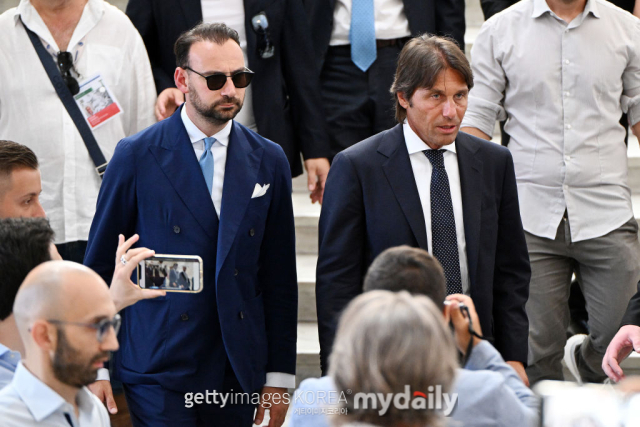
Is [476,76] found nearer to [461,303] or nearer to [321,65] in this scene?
[321,65]

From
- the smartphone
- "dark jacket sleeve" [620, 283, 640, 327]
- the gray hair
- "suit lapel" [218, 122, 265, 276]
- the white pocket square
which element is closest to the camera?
the gray hair

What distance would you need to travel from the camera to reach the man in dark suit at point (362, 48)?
167 inches

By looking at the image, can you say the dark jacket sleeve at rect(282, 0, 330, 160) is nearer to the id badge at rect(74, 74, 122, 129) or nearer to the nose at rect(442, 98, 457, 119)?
the id badge at rect(74, 74, 122, 129)

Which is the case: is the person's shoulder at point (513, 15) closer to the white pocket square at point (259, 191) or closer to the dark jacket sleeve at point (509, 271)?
the dark jacket sleeve at point (509, 271)

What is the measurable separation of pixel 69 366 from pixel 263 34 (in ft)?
7.49

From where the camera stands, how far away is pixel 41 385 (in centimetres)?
203

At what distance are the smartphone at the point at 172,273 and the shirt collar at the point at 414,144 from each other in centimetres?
84

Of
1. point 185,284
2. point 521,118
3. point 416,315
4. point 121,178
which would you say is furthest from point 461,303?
point 521,118

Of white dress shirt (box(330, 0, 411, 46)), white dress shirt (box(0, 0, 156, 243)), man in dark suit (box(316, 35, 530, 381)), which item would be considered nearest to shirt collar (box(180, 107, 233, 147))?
man in dark suit (box(316, 35, 530, 381))

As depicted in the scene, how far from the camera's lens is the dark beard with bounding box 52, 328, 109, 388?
2027mm

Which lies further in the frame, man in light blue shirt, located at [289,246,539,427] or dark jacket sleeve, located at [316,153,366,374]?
dark jacket sleeve, located at [316,153,366,374]

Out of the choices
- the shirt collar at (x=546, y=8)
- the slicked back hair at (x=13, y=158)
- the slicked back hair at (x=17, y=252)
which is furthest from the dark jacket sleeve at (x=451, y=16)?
the slicked back hair at (x=17, y=252)

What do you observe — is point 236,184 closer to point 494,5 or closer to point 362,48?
point 362,48

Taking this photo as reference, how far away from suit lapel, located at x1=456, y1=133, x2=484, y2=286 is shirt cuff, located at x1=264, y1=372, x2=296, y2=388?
75cm
